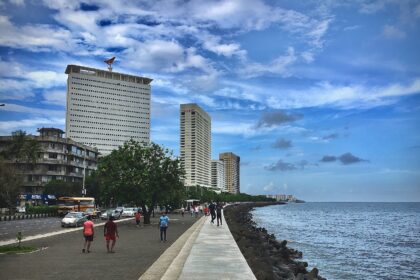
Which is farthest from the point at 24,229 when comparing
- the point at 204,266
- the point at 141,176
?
the point at 204,266

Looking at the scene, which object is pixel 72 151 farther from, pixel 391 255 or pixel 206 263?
pixel 206 263

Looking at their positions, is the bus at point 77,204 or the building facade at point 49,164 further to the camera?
the building facade at point 49,164

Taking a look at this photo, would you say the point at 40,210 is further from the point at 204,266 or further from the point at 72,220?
the point at 204,266

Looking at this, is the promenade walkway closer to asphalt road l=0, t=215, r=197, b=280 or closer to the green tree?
asphalt road l=0, t=215, r=197, b=280

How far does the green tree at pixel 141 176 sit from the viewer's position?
44812mm

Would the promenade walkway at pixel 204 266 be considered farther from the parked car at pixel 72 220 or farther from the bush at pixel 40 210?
the bush at pixel 40 210

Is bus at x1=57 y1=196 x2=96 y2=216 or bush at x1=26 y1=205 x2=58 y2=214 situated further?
bush at x1=26 y1=205 x2=58 y2=214

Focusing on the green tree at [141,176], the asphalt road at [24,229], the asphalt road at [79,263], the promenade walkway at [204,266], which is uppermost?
the green tree at [141,176]

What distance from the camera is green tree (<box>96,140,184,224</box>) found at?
44.8m

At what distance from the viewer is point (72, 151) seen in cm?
10319

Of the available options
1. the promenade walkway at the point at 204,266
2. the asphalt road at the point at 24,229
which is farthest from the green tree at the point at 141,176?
the promenade walkway at the point at 204,266

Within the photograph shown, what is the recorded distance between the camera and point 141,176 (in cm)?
4488

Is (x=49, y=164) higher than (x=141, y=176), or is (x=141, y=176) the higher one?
(x=49, y=164)

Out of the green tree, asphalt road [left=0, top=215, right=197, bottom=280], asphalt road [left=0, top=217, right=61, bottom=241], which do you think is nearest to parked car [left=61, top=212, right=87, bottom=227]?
asphalt road [left=0, top=217, right=61, bottom=241]
